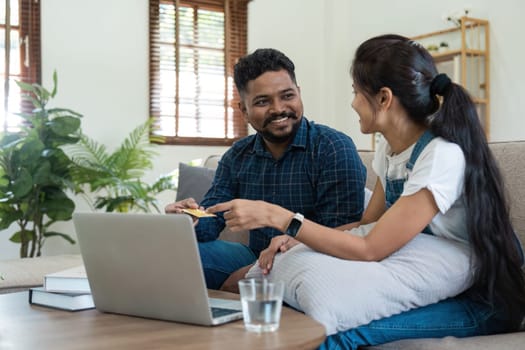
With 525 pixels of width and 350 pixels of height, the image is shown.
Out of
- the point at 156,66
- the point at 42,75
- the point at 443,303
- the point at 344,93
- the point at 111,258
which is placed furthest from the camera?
the point at 344,93

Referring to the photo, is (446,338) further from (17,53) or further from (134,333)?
(17,53)

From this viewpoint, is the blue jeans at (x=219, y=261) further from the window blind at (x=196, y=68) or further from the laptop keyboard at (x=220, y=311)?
the window blind at (x=196, y=68)

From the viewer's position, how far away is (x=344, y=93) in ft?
18.6

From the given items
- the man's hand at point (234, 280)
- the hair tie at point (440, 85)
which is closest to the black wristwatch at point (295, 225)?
the hair tie at point (440, 85)

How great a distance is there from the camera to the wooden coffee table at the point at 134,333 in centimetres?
104

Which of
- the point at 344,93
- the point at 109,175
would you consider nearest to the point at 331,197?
the point at 109,175

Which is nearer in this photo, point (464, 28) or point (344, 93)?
point (464, 28)

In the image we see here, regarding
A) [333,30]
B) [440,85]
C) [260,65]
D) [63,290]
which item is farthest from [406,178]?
[333,30]

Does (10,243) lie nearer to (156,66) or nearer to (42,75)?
(42,75)

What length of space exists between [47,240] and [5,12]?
1.49m

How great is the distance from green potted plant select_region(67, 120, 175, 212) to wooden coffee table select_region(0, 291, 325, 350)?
281 cm

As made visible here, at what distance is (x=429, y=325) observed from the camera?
1.37 m

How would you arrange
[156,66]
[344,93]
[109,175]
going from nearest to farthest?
[109,175]
[156,66]
[344,93]

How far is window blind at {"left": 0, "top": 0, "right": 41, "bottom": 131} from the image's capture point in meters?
4.32
